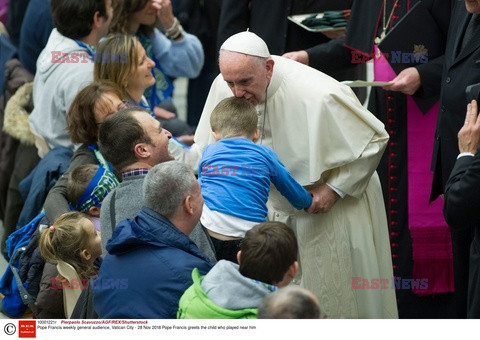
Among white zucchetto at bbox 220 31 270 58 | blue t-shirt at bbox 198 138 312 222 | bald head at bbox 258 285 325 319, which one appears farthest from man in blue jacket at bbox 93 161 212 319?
white zucchetto at bbox 220 31 270 58

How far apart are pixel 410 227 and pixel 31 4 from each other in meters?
3.01

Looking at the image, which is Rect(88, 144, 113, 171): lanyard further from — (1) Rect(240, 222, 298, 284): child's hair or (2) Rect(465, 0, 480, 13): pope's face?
(2) Rect(465, 0, 480, 13): pope's face

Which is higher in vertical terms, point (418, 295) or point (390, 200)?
point (390, 200)

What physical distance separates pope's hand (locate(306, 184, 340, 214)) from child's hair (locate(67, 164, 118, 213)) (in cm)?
104

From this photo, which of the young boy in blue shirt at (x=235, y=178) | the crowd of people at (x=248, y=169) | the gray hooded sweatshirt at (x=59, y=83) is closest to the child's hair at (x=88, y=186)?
the crowd of people at (x=248, y=169)

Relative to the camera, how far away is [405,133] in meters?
6.83

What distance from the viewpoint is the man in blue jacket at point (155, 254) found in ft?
15.6

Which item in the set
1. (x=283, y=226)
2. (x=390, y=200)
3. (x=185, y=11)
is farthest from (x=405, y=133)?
(x=185, y=11)

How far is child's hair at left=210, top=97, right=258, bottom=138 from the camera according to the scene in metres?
5.43

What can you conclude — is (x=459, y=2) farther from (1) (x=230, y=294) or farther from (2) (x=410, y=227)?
(1) (x=230, y=294)

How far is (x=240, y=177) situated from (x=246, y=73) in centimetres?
54

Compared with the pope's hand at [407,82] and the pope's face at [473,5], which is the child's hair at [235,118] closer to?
the pope's face at [473,5]

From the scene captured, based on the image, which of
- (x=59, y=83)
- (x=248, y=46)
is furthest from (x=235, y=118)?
(x=59, y=83)

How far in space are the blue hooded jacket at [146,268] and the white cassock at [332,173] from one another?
111 cm
